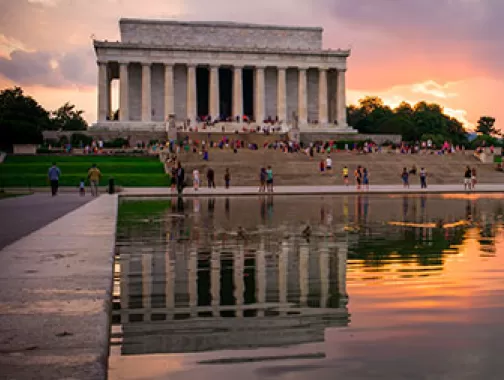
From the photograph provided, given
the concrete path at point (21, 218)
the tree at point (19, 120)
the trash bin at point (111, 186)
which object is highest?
the tree at point (19, 120)

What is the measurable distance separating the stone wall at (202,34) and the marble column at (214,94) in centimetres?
342

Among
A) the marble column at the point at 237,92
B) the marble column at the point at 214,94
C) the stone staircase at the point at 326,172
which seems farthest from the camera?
the marble column at the point at 237,92

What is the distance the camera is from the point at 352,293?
8.88 metres

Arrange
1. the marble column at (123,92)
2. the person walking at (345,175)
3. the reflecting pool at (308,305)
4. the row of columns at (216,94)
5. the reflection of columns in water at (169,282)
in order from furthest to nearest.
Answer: the row of columns at (216,94), the marble column at (123,92), the person walking at (345,175), the reflection of columns in water at (169,282), the reflecting pool at (308,305)

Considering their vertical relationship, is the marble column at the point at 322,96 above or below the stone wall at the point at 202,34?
below

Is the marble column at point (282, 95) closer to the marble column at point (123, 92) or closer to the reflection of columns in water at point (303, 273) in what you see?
the marble column at point (123, 92)

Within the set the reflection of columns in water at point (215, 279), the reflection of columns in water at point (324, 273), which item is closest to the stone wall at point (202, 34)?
the reflection of columns in water at point (324, 273)

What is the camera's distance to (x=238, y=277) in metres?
10.3

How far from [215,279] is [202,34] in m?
80.1

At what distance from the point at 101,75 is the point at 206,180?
3893 centimetres

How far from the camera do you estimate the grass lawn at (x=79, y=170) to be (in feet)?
152

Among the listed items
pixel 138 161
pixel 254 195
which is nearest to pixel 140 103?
pixel 138 161

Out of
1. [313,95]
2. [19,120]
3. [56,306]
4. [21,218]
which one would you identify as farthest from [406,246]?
[313,95]

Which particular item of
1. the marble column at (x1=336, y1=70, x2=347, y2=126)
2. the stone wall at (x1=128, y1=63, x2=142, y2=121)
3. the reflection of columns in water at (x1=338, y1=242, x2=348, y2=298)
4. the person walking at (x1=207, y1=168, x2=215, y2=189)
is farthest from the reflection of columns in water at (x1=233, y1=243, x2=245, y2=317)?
the marble column at (x1=336, y1=70, x2=347, y2=126)
